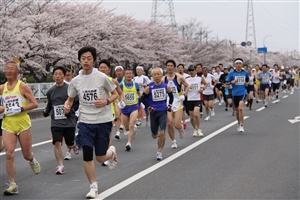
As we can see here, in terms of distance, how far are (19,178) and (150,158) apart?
2713mm

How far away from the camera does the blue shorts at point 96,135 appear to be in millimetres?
6891

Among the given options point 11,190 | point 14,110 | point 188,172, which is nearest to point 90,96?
point 14,110

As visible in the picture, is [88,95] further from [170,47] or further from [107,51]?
[170,47]

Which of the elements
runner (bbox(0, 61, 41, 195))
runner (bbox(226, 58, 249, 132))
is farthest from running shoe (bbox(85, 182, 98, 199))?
runner (bbox(226, 58, 249, 132))

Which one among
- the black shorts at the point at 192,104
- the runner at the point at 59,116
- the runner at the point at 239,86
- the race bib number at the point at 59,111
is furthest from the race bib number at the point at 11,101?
the runner at the point at 239,86

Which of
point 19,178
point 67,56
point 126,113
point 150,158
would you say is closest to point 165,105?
point 150,158

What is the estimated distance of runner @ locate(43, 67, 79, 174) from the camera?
885cm

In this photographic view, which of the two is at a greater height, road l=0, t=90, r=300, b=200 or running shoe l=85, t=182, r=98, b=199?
running shoe l=85, t=182, r=98, b=199

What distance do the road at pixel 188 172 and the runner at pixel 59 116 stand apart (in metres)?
0.42

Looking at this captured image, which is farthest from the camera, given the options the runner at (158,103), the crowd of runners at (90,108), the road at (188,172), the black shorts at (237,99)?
the black shorts at (237,99)

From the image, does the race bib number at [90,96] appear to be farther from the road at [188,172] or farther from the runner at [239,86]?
the runner at [239,86]

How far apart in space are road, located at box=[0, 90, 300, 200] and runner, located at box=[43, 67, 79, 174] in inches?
16.5

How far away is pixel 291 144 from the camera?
11969 mm

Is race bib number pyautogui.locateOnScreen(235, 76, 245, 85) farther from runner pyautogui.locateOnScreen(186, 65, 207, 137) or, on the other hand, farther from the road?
the road
